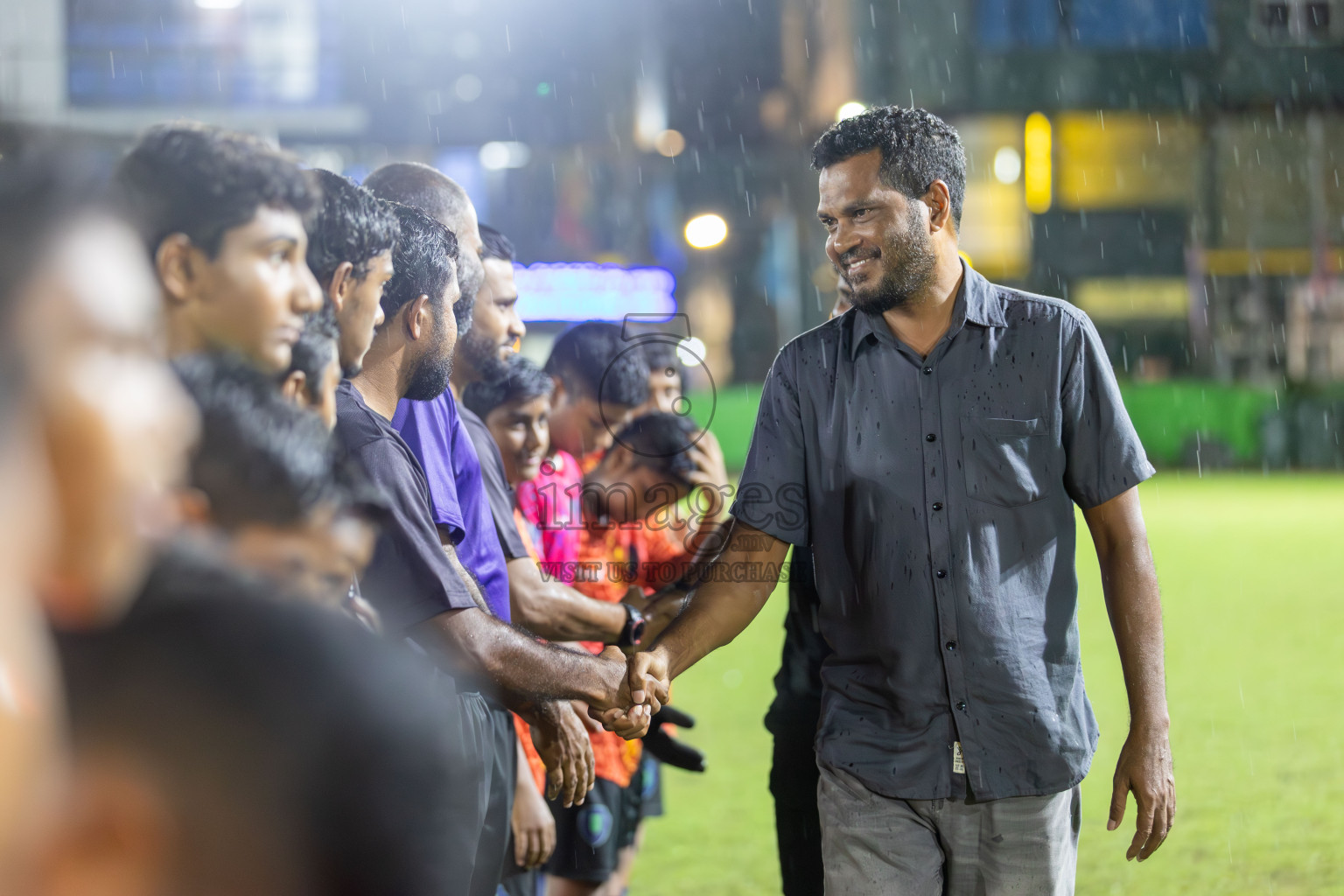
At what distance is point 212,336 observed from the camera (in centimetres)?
113

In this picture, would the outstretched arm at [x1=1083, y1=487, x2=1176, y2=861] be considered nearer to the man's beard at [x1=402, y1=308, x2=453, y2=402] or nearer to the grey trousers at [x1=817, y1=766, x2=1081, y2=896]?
the grey trousers at [x1=817, y1=766, x2=1081, y2=896]

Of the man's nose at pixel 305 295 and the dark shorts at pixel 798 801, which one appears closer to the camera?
the man's nose at pixel 305 295

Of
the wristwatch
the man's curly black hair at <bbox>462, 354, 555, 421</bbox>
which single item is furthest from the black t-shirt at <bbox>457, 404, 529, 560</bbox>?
the man's curly black hair at <bbox>462, 354, 555, 421</bbox>

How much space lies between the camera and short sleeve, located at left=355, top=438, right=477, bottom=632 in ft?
6.54

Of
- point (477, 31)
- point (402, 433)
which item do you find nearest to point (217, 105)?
point (477, 31)

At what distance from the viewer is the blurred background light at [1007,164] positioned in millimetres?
27281

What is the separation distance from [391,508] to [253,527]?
0.93 m

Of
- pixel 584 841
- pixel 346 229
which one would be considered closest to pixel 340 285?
pixel 346 229

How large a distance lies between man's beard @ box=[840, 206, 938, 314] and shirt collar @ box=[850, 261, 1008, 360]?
0.04m

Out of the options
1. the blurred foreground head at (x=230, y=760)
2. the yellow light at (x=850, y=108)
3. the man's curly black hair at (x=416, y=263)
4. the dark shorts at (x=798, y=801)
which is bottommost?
the dark shorts at (x=798, y=801)

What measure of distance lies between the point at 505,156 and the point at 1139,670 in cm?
2669

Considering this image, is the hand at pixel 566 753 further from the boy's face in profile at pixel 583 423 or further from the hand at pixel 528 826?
the boy's face in profile at pixel 583 423

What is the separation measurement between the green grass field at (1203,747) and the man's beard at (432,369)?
2705mm

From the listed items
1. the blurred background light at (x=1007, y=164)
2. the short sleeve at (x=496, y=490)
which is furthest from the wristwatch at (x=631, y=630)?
the blurred background light at (x=1007, y=164)
